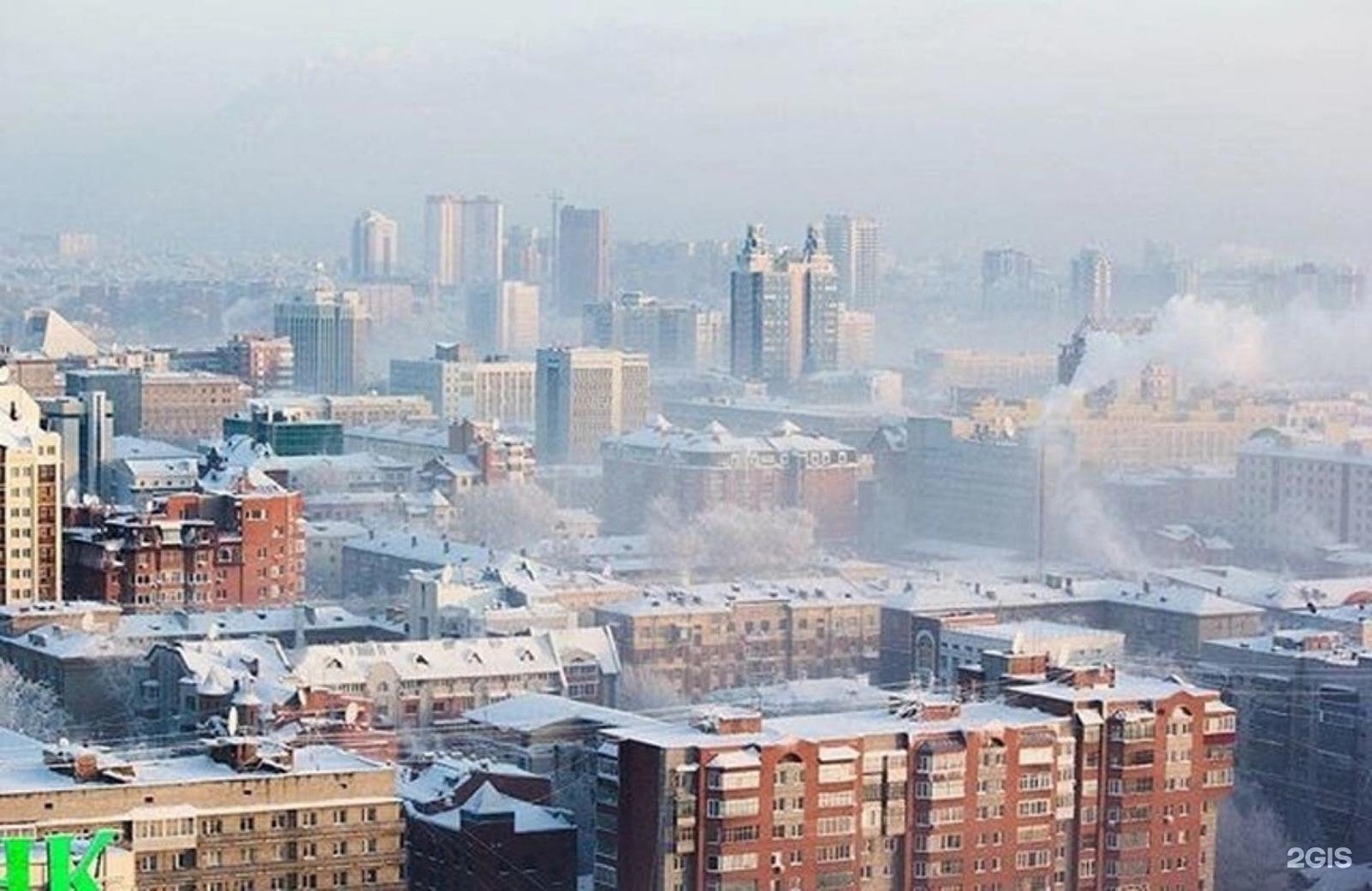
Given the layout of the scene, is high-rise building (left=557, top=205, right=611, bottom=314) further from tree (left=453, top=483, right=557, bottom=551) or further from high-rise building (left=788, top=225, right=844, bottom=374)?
tree (left=453, top=483, right=557, bottom=551)

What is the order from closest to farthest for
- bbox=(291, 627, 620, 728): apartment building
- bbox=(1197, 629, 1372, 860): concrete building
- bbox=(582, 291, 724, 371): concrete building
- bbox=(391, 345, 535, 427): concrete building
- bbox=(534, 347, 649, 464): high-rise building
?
bbox=(1197, 629, 1372, 860): concrete building, bbox=(291, 627, 620, 728): apartment building, bbox=(534, 347, 649, 464): high-rise building, bbox=(391, 345, 535, 427): concrete building, bbox=(582, 291, 724, 371): concrete building

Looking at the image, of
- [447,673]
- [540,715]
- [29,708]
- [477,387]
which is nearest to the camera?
[540,715]

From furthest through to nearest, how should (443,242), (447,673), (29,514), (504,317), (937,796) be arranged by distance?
(443,242) < (504,317) < (29,514) < (447,673) < (937,796)

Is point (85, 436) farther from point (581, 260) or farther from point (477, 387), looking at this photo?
point (581, 260)

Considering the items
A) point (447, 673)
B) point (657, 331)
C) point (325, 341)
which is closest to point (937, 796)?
point (447, 673)

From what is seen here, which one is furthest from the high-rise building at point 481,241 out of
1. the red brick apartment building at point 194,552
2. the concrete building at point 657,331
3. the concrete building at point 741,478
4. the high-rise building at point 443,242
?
the red brick apartment building at point 194,552

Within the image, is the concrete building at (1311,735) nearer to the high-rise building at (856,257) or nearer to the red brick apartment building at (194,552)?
the red brick apartment building at (194,552)

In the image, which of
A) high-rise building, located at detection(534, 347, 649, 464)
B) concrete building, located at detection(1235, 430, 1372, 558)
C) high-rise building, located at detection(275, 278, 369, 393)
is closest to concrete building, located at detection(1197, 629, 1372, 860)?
concrete building, located at detection(1235, 430, 1372, 558)
